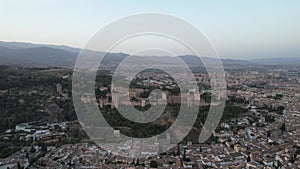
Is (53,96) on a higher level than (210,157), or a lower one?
higher

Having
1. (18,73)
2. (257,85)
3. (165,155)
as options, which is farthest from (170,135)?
(257,85)

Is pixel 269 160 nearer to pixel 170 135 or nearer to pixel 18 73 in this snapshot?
pixel 170 135

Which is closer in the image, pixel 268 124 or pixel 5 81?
pixel 268 124

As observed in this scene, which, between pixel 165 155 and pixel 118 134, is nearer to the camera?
pixel 165 155

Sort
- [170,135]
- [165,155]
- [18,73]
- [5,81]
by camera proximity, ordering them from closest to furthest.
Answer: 1. [165,155]
2. [170,135]
3. [5,81]
4. [18,73]

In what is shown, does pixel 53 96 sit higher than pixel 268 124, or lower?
higher

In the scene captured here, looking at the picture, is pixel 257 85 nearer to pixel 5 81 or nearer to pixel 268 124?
pixel 268 124

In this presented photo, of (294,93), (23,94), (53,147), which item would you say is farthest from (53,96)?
(294,93)

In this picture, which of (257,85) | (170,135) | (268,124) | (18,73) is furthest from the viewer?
(257,85)

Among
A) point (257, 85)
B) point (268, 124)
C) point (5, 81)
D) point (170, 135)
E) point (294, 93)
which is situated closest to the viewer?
point (170, 135)
